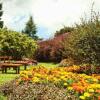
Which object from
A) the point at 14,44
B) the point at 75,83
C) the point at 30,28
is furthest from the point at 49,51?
the point at 30,28

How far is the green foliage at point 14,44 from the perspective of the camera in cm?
3697

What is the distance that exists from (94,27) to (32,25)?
236ft

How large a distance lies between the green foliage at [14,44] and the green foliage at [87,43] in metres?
19.7

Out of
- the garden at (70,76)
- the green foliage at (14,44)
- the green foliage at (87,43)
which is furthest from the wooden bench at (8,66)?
the green foliage at (14,44)

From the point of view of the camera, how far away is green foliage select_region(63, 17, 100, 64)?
658 inches

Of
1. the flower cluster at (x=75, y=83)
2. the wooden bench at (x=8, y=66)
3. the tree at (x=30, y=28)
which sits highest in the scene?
the tree at (x=30, y=28)

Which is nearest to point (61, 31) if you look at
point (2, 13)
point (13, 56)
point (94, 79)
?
point (13, 56)

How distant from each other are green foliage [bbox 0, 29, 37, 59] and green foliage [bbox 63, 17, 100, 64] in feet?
64.5

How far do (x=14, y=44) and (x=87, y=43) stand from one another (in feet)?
67.8

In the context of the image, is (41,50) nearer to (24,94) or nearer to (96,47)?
(96,47)

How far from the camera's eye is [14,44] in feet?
121

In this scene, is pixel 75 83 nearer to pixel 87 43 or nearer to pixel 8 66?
pixel 87 43

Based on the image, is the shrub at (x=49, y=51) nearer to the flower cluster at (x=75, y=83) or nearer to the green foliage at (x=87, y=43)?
the green foliage at (x=87, y=43)

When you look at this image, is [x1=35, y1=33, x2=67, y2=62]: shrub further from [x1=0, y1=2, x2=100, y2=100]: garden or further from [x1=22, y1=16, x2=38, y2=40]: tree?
[x1=22, y1=16, x2=38, y2=40]: tree
